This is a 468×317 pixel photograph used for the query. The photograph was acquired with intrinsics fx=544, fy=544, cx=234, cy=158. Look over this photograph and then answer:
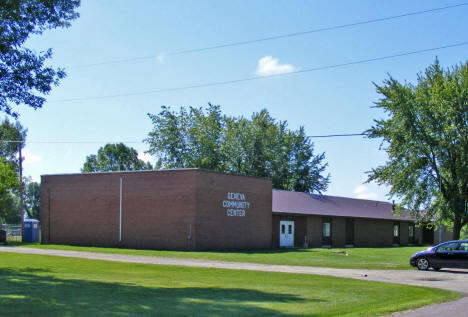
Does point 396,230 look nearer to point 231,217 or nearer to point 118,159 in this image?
point 231,217

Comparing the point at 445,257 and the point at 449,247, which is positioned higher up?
the point at 449,247

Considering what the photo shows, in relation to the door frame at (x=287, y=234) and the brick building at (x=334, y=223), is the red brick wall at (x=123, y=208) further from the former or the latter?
the door frame at (x=287, y=234)

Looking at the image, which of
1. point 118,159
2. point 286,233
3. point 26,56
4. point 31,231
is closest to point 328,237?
point 286,233

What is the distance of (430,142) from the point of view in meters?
32.8

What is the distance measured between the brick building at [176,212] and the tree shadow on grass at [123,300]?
20608 mm

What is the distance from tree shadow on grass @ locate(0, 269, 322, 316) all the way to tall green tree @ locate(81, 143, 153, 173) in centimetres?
8244

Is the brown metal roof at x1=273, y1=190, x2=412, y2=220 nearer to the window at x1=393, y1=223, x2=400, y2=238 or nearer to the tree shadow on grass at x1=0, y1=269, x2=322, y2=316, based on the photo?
the window at x1=393, y1=223, x2=400, y2=238

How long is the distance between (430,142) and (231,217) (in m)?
14.6

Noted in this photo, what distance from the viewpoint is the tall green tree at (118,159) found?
9770 centimetres

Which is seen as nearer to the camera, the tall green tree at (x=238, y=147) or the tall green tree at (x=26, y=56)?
the tall green tree at (x=26, y=56)

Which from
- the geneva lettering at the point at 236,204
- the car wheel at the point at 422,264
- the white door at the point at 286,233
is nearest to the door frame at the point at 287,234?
the white door at the point at 286,233

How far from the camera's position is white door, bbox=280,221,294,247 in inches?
1778

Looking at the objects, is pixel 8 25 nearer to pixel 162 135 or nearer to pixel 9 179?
pixel 9 179

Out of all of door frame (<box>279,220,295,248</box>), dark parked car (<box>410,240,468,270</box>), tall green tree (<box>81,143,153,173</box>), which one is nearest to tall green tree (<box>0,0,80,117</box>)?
dark parked car (<box>410,240,468,270</box>)
